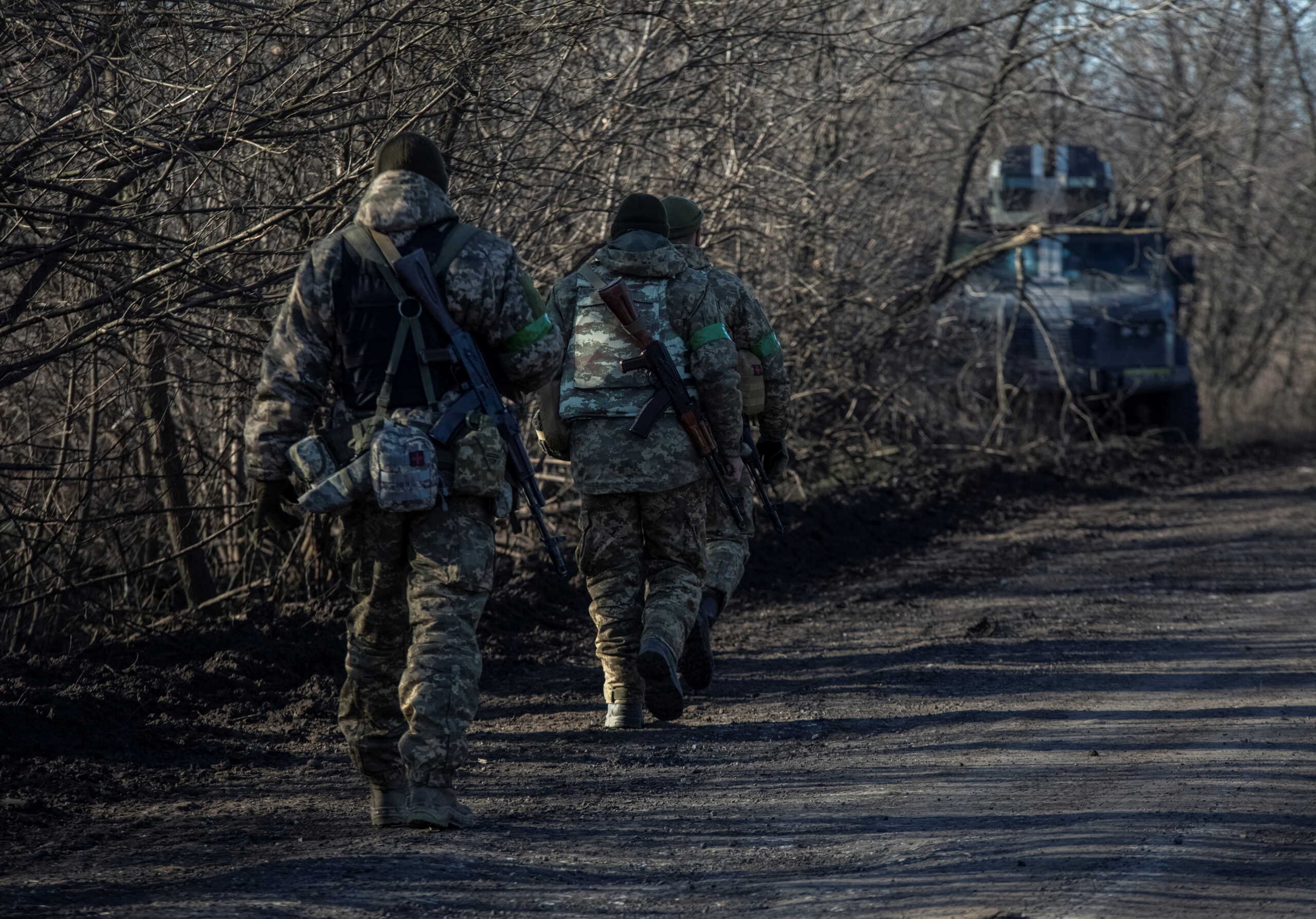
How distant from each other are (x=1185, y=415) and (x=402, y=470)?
1147cm

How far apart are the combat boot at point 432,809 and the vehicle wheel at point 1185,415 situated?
11.1 m

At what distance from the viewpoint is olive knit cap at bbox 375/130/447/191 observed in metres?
4.11

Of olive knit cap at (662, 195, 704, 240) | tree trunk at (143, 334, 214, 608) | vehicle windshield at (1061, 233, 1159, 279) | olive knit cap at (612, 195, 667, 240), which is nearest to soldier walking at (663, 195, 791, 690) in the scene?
olive knit cap at (662, 195, 704, 240)

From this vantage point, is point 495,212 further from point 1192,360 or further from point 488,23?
point 1192,360

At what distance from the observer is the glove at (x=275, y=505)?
4094 millimetres

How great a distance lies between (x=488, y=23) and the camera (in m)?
5.96

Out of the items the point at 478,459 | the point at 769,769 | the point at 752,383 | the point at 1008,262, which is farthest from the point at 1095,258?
the point at 478,459

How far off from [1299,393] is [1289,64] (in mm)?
3773

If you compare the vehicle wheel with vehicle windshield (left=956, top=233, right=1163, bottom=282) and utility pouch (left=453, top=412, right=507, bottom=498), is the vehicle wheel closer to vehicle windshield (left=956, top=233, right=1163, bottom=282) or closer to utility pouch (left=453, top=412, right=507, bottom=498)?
vehicle windshield (left=956, top=233, right=1163, bottom=282)

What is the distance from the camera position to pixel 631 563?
17.7 ft

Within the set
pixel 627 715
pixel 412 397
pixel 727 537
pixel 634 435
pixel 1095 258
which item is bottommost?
pixel 627 715

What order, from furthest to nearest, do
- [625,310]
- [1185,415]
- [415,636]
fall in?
[1185,415], [625,310], [415,636]

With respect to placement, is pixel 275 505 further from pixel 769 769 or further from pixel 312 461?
pixel 769 769

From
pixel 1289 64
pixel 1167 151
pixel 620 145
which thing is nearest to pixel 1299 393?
pixel 1289 64
